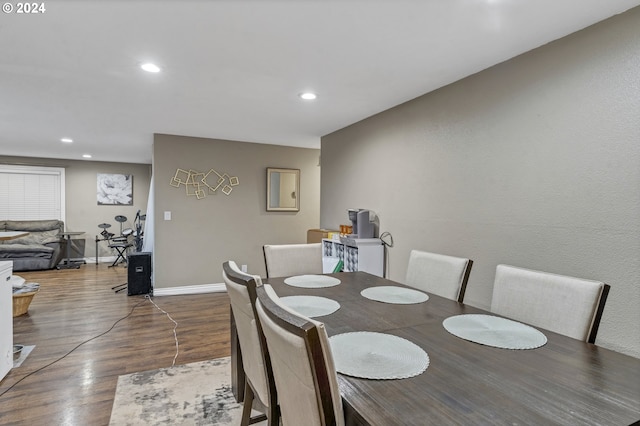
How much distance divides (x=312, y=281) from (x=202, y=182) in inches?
130

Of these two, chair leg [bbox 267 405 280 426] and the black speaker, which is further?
the black speaker

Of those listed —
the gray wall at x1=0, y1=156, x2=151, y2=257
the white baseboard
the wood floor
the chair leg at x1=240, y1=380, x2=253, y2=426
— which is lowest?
the wood floor

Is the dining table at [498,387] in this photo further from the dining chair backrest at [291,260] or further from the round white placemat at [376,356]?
the dining chair backrest at [291,260]

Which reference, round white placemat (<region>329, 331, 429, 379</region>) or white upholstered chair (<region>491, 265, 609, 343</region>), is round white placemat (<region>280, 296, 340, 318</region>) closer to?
round white placemat (<region>329, 331, 429, 379</region>)

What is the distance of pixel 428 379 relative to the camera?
954 mm

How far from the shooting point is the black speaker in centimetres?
459

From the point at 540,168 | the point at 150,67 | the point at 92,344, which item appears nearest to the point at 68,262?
the point at 92,344

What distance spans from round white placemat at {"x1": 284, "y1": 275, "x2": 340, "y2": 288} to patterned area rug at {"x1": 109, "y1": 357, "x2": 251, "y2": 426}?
836 millimetres

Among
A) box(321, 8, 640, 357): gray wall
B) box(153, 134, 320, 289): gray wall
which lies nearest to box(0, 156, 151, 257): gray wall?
box(153, 134, 320, 289): gray wall

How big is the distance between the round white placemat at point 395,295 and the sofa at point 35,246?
22.0 feet

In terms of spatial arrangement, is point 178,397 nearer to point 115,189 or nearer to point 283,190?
point 283,190

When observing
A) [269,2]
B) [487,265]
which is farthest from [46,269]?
[487,265]

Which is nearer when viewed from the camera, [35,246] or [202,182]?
[202,182]

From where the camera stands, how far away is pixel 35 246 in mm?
6312
